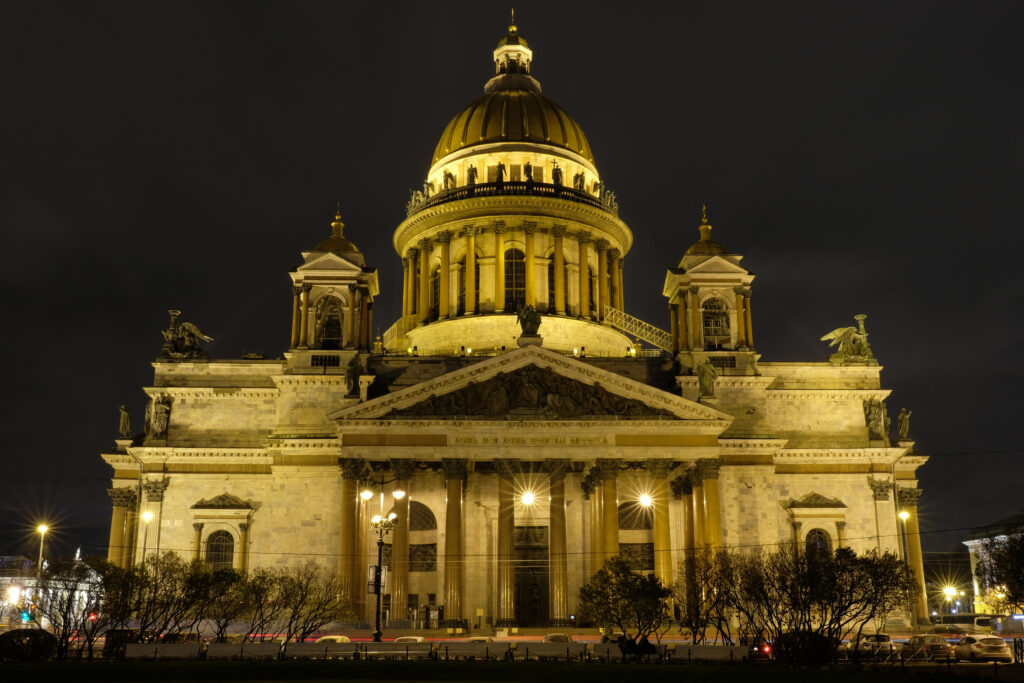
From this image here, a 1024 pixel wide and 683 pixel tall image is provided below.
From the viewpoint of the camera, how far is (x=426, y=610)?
50.6 meters

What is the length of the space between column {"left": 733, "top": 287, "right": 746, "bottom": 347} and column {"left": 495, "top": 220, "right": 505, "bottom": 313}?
14.8 metres

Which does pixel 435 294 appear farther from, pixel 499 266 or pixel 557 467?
pixel 557 467

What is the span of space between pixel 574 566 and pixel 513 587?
6065 mm

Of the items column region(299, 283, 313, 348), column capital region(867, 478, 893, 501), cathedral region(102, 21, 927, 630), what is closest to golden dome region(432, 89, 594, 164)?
cathedral region(102, 21, 927, 630)

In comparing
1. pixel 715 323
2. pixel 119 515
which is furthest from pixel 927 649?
pixel 119 515

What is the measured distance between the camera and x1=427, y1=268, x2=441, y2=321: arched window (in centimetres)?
6969

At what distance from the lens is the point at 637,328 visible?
2714 inches

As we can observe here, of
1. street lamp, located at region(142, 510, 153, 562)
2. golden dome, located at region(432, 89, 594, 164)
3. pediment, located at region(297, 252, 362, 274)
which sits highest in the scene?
golden dome, located at region(432, 89, 594, 164)

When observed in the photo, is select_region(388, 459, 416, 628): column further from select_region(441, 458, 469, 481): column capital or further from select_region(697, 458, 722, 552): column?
select_region(697, 458, 722, 552): column

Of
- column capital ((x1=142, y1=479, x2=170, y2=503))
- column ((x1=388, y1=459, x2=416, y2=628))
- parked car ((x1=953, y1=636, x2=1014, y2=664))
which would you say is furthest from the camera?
column capital ((x1=142, y1=479, x2=170, y2=503))

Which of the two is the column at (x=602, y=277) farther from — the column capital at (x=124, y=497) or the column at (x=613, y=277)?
the column capital at (x=124, y=497)

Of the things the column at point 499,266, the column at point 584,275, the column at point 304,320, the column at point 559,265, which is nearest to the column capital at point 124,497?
the column at point 304,320

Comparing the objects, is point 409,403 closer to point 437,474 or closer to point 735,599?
point 437,474

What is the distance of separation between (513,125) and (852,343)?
27000mm
